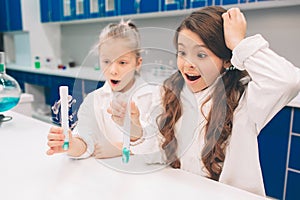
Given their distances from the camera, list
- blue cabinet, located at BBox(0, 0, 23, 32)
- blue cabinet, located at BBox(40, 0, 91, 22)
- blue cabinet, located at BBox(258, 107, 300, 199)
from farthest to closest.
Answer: blue cabinet, located at BBox(0, 0, 23, 32) → blue cabinet, located at BBox(40, 0, 91, 22) → blue cabinet, located at BBox(258, 107, 300, 199)

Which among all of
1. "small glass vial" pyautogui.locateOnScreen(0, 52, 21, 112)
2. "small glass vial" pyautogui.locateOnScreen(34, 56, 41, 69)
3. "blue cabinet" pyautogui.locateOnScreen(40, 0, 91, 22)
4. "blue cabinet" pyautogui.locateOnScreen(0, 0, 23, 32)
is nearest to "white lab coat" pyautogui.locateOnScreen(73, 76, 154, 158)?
"small glass vial" pyautogui.locateOnScreen(0, 52, 21, 112)

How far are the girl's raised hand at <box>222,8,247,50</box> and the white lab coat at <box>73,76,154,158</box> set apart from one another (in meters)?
0.22

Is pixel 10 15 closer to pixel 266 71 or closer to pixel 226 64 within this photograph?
pixel 226 64

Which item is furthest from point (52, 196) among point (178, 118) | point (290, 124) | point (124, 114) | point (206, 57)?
point (290, 124)

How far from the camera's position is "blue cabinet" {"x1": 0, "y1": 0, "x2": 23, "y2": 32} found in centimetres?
366

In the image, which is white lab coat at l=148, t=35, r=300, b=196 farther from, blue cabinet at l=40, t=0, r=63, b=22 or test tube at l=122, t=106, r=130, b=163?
blue cabinet at l=40, t=0, r=63, b=22

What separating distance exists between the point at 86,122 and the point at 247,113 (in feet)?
1.38

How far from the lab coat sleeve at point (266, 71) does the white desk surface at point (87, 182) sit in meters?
0.23

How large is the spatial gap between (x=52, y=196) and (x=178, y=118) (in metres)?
0.36

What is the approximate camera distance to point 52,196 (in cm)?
62

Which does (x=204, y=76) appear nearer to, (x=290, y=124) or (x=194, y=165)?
(x=194, y=165)

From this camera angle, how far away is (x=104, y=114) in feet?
2.40

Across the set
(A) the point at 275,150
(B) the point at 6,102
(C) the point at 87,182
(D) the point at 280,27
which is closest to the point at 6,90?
(B) the point at 6,102

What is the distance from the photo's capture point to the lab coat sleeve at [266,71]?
2.09 ft
